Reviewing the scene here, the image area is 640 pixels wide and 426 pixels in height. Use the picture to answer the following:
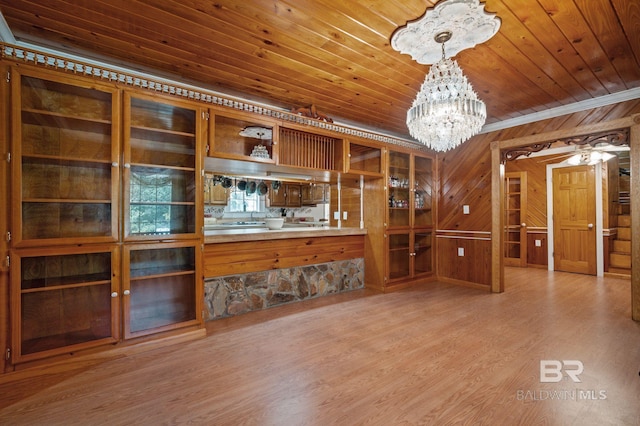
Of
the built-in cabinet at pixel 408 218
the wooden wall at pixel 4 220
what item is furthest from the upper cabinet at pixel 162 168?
the built-in cabinet at pixel 408 218

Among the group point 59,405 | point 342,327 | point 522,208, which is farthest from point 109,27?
point 522,208

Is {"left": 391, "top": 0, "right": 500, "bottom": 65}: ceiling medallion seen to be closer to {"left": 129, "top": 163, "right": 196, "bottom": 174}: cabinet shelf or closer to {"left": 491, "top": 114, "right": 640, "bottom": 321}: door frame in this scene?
{"left": 129, "top": 163, "right": 196, "bottom": 174}: cabinet shelf

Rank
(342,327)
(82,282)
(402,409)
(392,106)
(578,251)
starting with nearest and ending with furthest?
(402,409)
(82,282)
(342,327)
(392,106)
(578,251)

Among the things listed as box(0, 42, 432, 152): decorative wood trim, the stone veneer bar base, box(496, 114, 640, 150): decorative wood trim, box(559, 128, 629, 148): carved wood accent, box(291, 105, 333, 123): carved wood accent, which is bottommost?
the stone veneer bar base

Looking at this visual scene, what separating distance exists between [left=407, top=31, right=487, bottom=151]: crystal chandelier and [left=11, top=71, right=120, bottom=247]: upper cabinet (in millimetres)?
2589

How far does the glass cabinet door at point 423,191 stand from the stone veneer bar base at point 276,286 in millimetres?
1381

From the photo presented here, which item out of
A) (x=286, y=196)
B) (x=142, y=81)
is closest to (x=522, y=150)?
(x=286, y=196)

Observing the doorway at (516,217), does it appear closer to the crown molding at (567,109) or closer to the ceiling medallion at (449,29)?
the crown molding at (567,109)

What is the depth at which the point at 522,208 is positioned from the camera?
6555 millimetres

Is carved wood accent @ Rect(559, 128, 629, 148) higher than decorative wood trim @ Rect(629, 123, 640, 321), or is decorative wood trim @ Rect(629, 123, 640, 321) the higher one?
carved wood accent @ Rect(559, 128, 629, 148)

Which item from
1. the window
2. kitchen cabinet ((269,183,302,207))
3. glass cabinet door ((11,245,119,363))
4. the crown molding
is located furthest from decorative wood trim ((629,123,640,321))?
the window

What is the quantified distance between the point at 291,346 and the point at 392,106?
313 centimetres

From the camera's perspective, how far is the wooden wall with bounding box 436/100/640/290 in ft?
14.6

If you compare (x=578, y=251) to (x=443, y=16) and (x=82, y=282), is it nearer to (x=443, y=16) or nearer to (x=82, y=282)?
(x=443, y=16)
